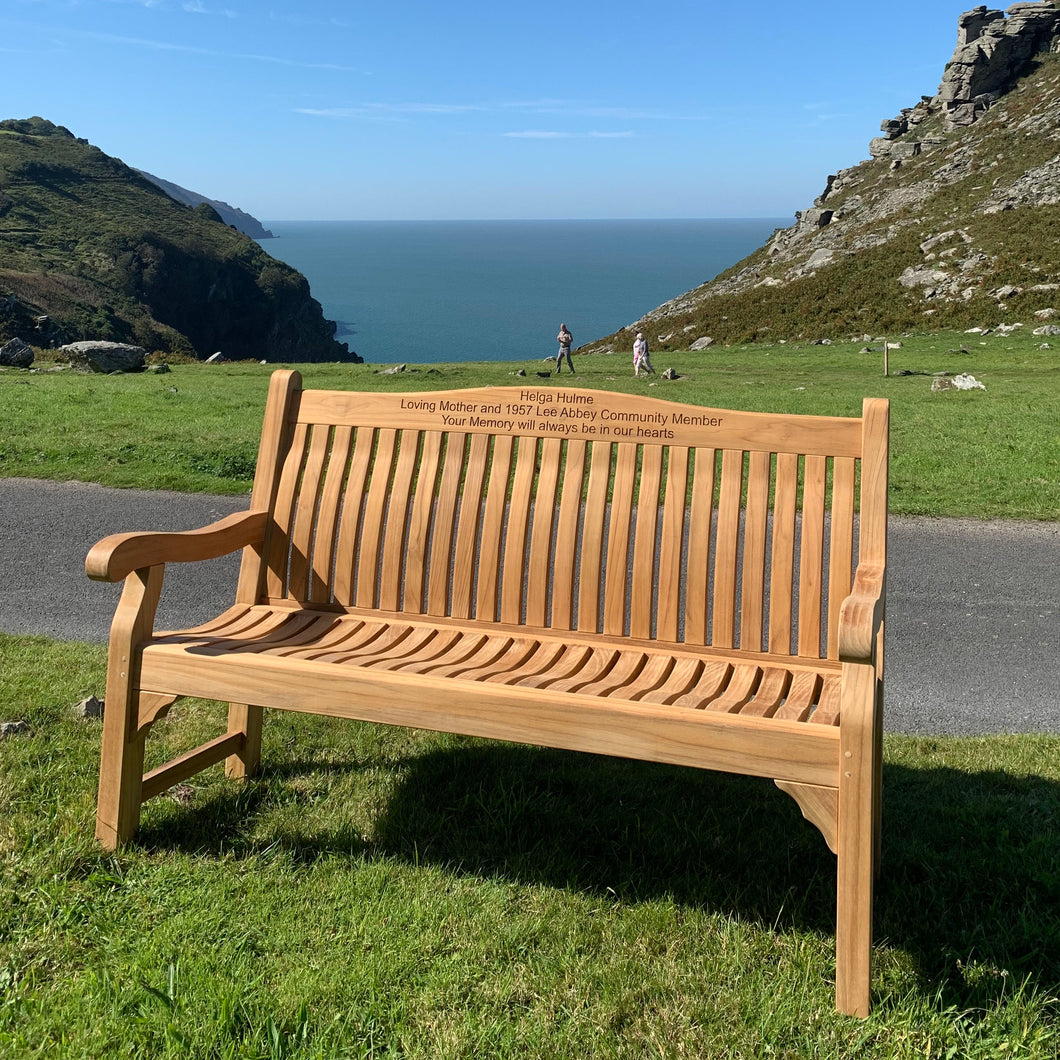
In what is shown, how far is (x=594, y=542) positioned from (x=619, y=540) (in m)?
0.10

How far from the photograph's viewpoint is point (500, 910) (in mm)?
2889

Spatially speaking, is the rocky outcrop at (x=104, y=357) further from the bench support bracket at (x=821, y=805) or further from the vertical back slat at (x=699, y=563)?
the bench support bracket at (x=821, y=805)

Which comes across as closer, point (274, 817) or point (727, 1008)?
point (727, 1008)

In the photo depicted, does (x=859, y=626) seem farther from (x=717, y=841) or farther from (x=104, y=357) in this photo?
(x=104, y=357)

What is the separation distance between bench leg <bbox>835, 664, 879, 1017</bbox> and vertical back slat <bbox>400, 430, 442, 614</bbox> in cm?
180

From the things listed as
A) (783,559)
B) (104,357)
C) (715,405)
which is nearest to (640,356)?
(715,405)

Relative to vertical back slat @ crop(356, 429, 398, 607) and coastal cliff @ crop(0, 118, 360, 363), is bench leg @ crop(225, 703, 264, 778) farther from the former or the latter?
coastal cliff @ crop(0, 118, 360, 363)

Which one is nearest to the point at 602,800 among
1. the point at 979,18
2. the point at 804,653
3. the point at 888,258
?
the point at 804,653

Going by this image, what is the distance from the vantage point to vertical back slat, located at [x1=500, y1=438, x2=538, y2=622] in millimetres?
3660

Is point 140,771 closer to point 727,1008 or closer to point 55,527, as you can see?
point 727,1008

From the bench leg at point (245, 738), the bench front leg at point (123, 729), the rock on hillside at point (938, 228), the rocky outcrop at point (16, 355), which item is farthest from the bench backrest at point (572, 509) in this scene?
the rock on hillside at point (938, 228)

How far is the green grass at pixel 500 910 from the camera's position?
239 centimetres

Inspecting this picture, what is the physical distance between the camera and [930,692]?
4.89 m

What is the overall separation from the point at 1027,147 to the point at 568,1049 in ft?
197
